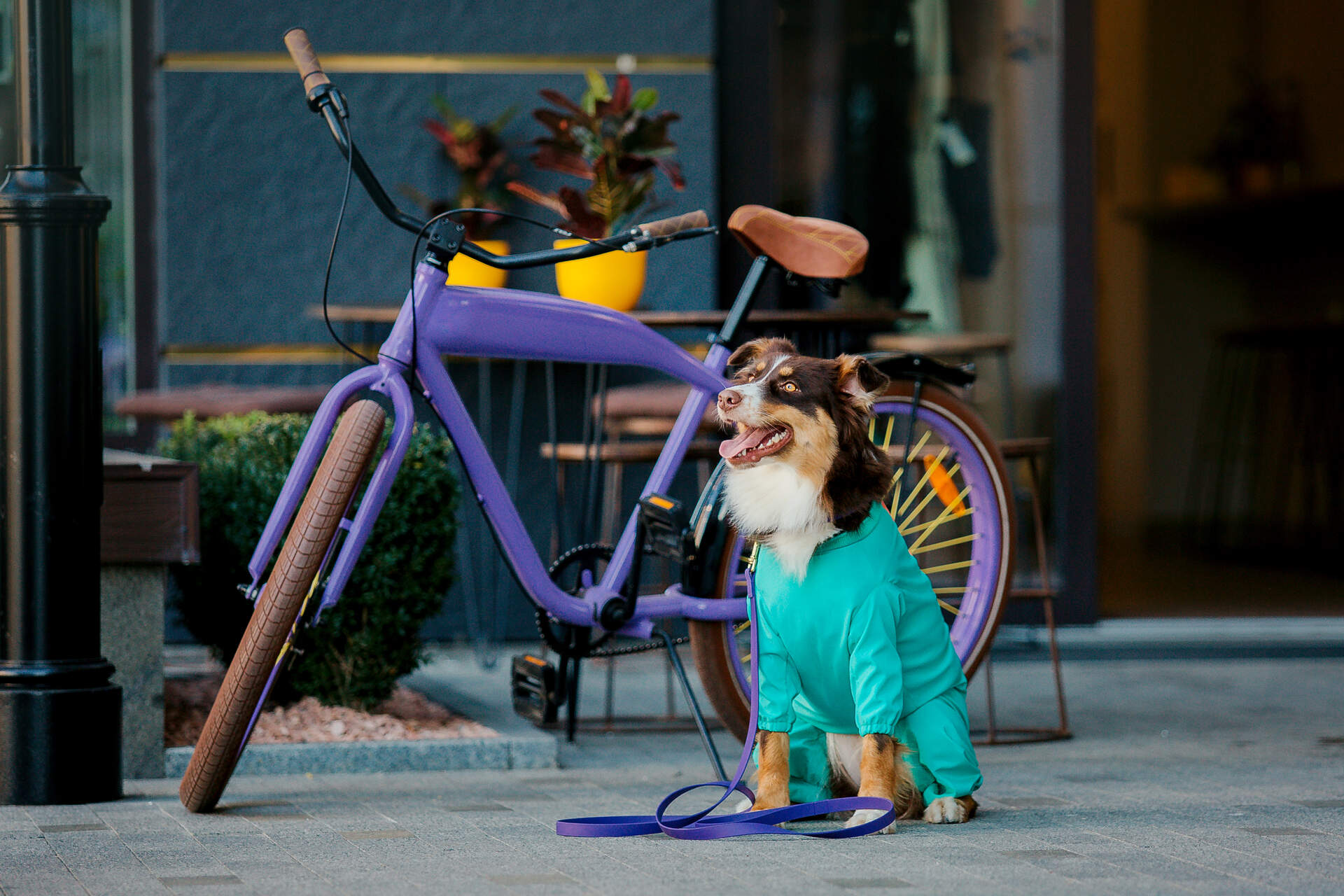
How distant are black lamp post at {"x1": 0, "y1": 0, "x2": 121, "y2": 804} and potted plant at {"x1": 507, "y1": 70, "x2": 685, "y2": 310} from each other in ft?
5.44

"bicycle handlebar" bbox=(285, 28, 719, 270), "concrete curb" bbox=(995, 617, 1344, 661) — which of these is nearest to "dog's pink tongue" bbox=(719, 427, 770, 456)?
"bicycle handlebar" bbox=(285, 28, 719, 270)

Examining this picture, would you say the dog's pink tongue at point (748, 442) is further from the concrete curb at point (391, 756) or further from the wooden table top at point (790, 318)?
the concrete curb at point (391, 756)

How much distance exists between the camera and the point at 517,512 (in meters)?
4.08

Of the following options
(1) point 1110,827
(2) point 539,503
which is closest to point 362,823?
(1) point 1110,827

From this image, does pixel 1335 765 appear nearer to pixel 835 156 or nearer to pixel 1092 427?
pixel 1092 427

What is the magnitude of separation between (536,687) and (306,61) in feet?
5.36

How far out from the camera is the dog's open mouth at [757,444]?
3408 mm

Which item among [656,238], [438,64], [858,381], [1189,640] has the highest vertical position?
[438,64]

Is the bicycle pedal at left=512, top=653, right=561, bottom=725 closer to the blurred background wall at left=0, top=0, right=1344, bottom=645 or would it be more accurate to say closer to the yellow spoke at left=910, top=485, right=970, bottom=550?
the yellow spoke at left=910, top=485, right=970, bottom=550

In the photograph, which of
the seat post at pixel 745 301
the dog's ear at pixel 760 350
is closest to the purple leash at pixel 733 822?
the dog's ear at pixel 760 350

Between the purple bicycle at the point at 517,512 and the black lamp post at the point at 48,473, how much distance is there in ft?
1.14

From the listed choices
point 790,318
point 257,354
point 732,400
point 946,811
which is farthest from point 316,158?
point 946,811

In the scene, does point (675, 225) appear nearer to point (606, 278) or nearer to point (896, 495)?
point (896, 495)

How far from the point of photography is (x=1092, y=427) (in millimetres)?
6719
